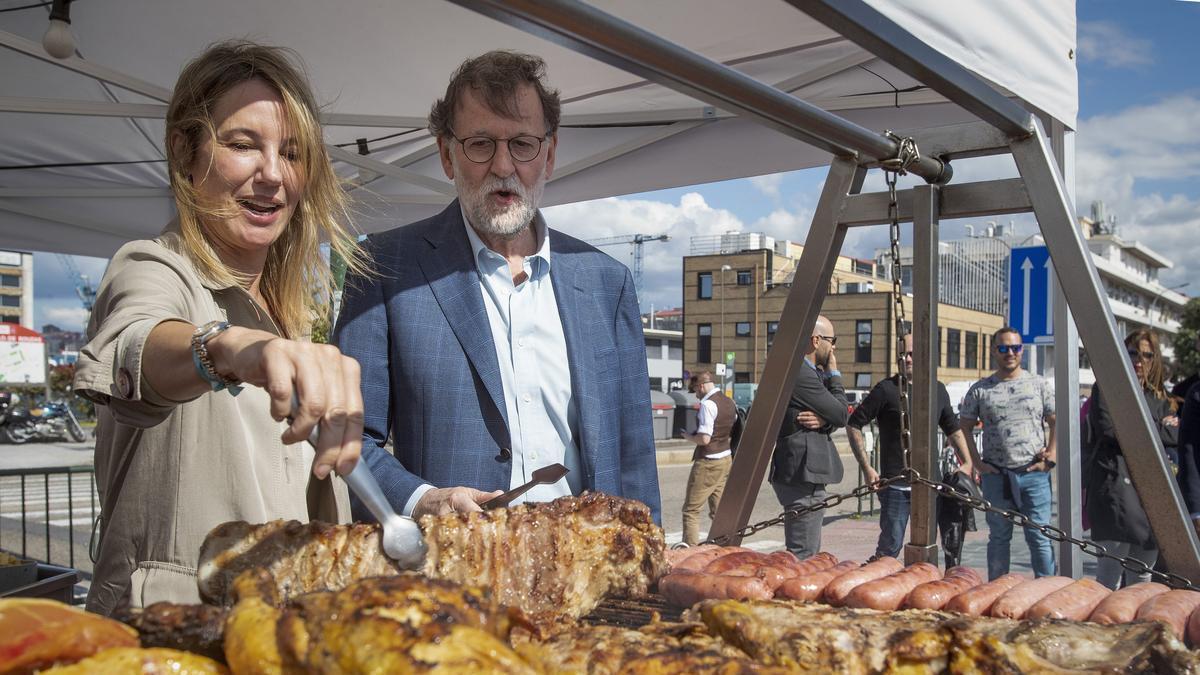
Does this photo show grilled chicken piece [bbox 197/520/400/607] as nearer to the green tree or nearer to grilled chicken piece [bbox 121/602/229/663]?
grilled chicken piece [bbox 121/602/229/663]

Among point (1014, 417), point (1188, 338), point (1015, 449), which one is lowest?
point (1015, 449)

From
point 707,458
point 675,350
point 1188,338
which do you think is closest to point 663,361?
point 675,350

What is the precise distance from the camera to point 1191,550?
6.58ft

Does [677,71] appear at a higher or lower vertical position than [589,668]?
higher

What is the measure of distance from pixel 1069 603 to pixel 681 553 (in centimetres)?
85

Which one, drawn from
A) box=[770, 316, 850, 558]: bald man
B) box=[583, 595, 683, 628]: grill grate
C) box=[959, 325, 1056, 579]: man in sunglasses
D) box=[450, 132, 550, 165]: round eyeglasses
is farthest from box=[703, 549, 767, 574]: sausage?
box=[959, 325, 1056, 579]: man in sunglasses

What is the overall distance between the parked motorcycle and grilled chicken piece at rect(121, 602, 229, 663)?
32117 mm

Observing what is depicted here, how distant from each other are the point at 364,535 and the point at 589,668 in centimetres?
56

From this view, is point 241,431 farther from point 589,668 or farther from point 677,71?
point 677,71

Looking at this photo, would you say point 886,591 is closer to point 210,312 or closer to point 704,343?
point 210,312

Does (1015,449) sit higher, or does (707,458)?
(1015,449)

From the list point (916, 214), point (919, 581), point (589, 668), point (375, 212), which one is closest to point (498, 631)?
point (589, 668)

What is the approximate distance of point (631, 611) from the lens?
5.88 feet

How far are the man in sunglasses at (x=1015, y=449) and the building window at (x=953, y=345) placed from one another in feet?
226
